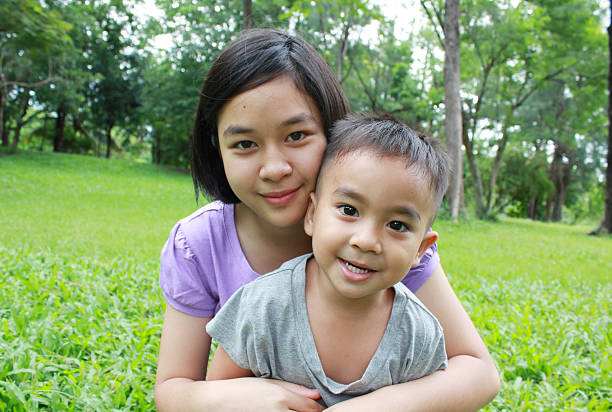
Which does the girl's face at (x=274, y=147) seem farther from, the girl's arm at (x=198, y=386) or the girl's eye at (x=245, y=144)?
the girl's arm at (x=198, y=386)

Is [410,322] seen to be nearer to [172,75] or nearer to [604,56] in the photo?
[604,56]

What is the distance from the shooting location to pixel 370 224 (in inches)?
46.4

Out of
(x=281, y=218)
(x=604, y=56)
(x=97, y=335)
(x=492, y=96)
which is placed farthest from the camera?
(x=492, y=96)

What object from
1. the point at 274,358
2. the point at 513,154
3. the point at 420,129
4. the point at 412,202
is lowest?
the point at 274,358

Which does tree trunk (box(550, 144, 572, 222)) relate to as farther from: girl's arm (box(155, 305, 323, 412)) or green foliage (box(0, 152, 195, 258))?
girl's arm (box(155, 305, 323, 412))

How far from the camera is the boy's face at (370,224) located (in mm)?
1180

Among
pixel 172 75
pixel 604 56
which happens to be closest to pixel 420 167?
pixel 604 56

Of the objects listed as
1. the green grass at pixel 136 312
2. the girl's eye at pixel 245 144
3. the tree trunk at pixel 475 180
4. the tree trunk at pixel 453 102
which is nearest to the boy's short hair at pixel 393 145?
the girl's eye at pixel 245 144

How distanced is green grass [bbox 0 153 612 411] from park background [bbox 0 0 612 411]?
1cm

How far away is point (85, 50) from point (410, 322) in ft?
81.8

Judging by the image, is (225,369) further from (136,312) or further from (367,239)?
(136,312)

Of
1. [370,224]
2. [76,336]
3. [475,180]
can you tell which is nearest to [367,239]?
[370,224]

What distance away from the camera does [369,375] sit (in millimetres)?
1261

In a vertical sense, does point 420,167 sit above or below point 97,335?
above
